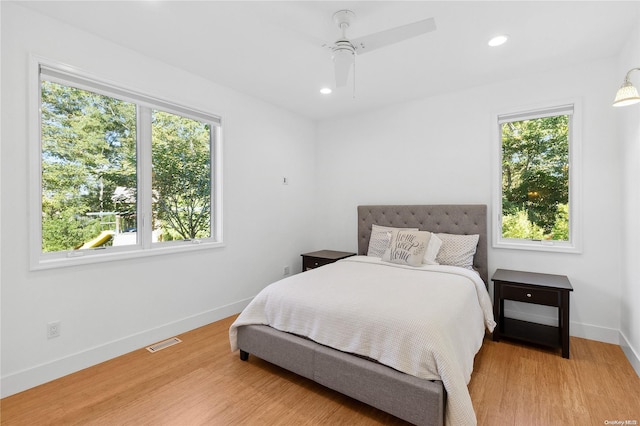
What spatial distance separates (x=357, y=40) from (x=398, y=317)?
1767mm

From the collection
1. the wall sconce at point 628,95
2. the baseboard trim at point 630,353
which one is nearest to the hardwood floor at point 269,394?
the baseboard trim at point 630,353

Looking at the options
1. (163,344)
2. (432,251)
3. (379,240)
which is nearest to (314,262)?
(379,240)

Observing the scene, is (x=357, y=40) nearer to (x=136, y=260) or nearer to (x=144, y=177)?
(x=144, y=177)

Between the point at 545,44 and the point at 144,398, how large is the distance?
4.06m

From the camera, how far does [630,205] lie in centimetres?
246

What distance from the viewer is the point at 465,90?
349cm

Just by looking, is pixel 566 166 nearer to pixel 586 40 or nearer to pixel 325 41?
pixel 586 40

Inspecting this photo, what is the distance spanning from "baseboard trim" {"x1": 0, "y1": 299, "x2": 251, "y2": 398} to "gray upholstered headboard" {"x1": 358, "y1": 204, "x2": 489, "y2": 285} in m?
2.10

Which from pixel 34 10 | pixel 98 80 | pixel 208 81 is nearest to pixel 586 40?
pixel 208 81

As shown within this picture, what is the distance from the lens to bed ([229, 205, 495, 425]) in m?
1.64

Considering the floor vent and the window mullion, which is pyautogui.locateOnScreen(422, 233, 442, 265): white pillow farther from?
the window mullion

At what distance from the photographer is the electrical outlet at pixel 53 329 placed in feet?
7.29

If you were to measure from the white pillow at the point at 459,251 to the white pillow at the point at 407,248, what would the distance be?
0.81 ft

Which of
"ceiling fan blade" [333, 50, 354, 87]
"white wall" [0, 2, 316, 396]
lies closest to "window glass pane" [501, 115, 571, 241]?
"ceiling fan blade" [333, 50, 354, 87]
